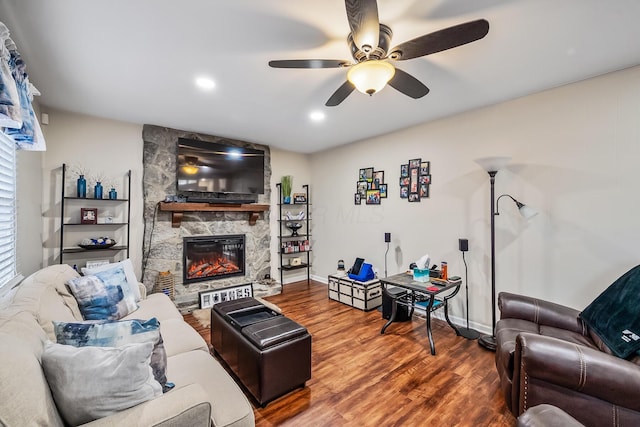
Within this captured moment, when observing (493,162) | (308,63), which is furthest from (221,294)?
(493,162)

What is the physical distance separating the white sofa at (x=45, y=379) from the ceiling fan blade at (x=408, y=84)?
214 centimetres

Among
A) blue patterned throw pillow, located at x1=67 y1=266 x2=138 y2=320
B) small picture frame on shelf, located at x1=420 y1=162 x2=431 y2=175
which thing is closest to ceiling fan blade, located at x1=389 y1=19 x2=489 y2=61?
small picture frame on shelf, located at x1=420 y1=162 x2=431 y2=175

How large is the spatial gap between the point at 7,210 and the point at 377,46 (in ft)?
10.0

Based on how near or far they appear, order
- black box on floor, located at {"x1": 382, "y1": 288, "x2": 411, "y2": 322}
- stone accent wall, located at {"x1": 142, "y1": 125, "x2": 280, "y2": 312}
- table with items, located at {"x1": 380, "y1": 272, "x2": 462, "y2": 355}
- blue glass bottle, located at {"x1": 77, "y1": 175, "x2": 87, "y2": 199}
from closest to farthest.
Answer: table with items, located at {"x1": 380, "y1": 272, "x2": 462, "y2": 355}
blue glass bottle, located at {"x1": 77, "y1": 175, "x2": 87, "y2": 199}
black box on floor, located at {"x1": 382, "y1": 288, "x2": 411, "y2": 322}
stone accent wall, located at {"x1": 142, "y1": 125, "x2": 280, "y2": 312}

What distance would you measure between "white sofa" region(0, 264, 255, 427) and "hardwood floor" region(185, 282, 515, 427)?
61cm

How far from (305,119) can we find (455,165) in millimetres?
1915

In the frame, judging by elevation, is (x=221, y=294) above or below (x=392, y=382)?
above

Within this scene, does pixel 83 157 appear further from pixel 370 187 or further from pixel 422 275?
pixel 422 275

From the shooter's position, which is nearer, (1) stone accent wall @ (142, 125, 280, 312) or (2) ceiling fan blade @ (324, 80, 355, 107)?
(2) ceiling fan blade @ (324, 80, 355, 107)

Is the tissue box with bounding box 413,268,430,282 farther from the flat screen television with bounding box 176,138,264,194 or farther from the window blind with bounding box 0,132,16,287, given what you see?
the window blind with bounding box 0,132,16,287

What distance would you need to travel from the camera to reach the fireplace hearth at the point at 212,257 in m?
3.93

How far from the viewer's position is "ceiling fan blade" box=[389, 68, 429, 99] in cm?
186

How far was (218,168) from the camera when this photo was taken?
4.04 metres

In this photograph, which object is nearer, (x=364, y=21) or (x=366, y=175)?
(x=364, y=21)
